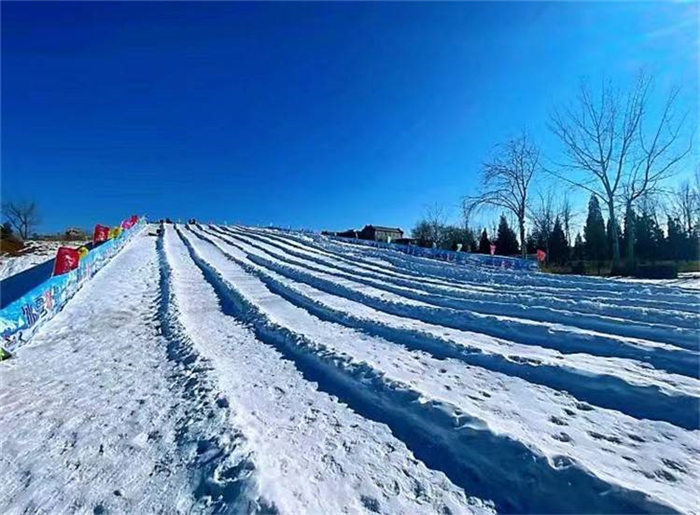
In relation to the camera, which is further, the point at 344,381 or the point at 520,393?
the point at 344,381

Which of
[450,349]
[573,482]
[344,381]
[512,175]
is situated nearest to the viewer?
[573,482]

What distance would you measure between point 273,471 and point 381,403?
1.35 metres

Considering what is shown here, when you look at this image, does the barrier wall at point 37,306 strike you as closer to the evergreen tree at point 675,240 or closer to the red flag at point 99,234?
the red flag at point 99,234

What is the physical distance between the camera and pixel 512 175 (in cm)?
3098

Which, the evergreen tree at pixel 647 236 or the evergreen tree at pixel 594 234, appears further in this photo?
the evergreen tree at pixel 594 234

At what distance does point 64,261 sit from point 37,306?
2.79 metres

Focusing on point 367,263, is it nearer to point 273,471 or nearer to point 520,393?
point 520,393

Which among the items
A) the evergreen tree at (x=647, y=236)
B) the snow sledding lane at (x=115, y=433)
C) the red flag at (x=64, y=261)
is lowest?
the snow sledding lane at (x=115, y=433)

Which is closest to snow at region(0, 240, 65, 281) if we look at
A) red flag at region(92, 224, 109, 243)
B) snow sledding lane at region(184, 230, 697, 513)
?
red flag at region(92, 224, 109, 243)

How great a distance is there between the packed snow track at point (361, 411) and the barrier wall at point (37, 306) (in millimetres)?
298

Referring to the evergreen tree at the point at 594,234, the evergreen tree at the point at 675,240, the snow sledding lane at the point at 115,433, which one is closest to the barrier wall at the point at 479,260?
the snow sledding lane at the point at 115,433

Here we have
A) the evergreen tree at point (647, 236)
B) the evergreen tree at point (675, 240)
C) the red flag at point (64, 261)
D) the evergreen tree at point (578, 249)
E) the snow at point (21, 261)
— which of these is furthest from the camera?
the evergreen tree at point (578, 249)

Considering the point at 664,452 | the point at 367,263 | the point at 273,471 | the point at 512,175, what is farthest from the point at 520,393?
the point at 512,175

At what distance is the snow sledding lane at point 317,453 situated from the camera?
228 centimetres
